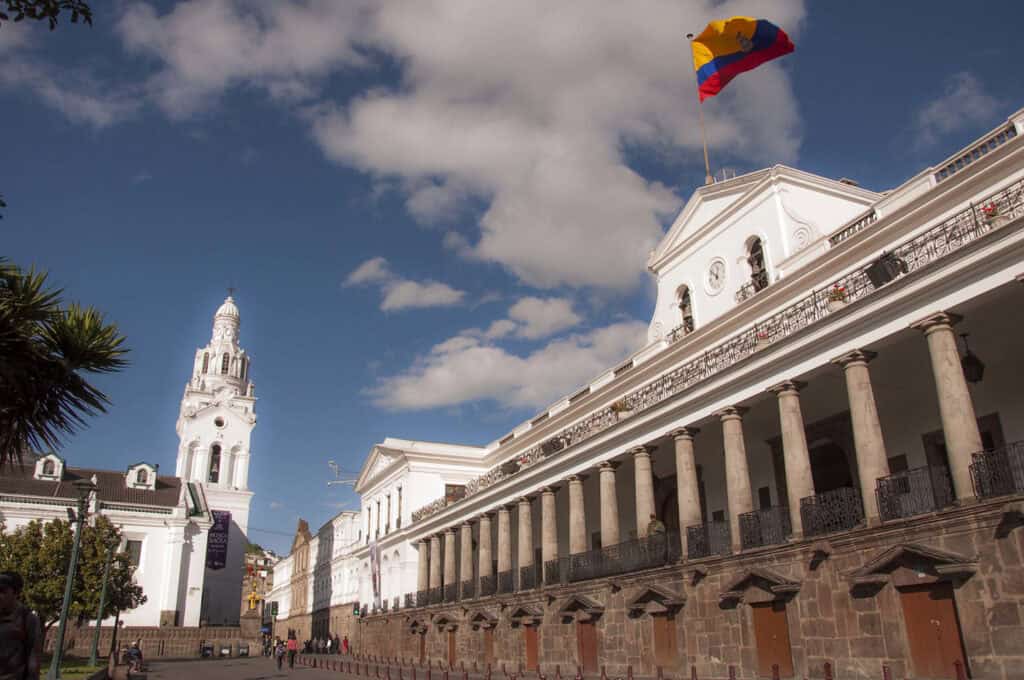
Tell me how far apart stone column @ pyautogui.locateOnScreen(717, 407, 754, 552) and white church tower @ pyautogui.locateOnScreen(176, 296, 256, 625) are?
56240 mm

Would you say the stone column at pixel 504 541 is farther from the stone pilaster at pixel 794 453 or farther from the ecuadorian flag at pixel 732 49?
the ecuadorian flag at pixel 732 49

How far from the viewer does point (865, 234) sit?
21.1 m

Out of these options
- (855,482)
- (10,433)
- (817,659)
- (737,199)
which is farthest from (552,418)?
(10,433)

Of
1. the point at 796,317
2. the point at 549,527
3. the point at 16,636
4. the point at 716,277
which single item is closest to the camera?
the point at 16,636

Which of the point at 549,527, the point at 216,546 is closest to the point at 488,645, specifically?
the point at 549,527

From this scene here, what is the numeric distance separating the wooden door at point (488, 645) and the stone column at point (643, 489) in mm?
11147

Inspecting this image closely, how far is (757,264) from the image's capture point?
87.6ft

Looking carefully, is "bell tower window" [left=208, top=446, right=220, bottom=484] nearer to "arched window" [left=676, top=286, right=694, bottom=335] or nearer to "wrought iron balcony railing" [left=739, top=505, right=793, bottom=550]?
"arched window" [left=676, top=286, right=694, bottom=335]

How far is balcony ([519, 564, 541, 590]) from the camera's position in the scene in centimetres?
3017

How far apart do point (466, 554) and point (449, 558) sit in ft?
8.80

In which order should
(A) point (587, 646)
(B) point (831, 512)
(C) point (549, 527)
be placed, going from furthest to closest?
(C) point (549, 527), (A) point (587, 646), (B) point (831, 512)

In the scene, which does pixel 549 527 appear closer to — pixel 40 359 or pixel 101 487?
pixel 40 359

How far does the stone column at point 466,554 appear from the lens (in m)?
37.1

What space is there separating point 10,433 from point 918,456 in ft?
65.9
